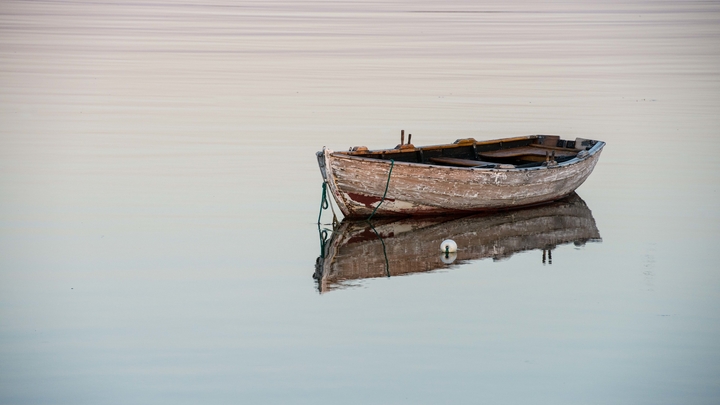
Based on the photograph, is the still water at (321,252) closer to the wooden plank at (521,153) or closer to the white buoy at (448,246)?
the white buoy at (448,246)

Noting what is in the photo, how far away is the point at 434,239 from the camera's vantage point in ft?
42.5

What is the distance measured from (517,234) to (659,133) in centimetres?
953

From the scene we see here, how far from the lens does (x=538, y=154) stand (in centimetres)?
1574

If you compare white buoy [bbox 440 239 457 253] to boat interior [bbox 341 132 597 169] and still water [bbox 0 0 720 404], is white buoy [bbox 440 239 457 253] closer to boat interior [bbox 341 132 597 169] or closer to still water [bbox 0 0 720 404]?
still water [bbox 0 0 720 404]

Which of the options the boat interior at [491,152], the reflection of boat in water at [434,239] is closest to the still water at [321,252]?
the reflection of boat in water at [434,239]

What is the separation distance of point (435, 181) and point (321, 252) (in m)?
2.17

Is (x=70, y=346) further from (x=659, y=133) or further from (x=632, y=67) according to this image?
(x=632, y=67)

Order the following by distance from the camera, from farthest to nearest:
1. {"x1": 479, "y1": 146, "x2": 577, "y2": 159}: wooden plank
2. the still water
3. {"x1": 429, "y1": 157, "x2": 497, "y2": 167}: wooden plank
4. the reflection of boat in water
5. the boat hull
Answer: {"x1": 479, "y1": 146, "x2": 577, "y2": 159}: wooden plank < {"x1": 429, "y1": 157, "x2": 497, "y2": 167}: wooden plank < the boat hull < the reflection of boat in water < the still water

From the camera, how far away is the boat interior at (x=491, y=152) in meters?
14.6

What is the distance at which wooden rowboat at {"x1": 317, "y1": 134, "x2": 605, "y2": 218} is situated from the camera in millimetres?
13344

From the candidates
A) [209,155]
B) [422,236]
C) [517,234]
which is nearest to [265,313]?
[422,236]

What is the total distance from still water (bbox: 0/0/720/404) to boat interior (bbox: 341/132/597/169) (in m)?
0.79

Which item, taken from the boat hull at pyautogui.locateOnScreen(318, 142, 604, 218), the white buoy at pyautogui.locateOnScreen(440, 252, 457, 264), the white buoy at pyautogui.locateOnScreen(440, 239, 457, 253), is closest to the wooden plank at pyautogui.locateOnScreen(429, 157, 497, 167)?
the boat hull at pyautogui.locateOnScreen(318, 142, 604, 218)

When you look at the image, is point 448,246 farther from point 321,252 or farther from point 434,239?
point 321,252
